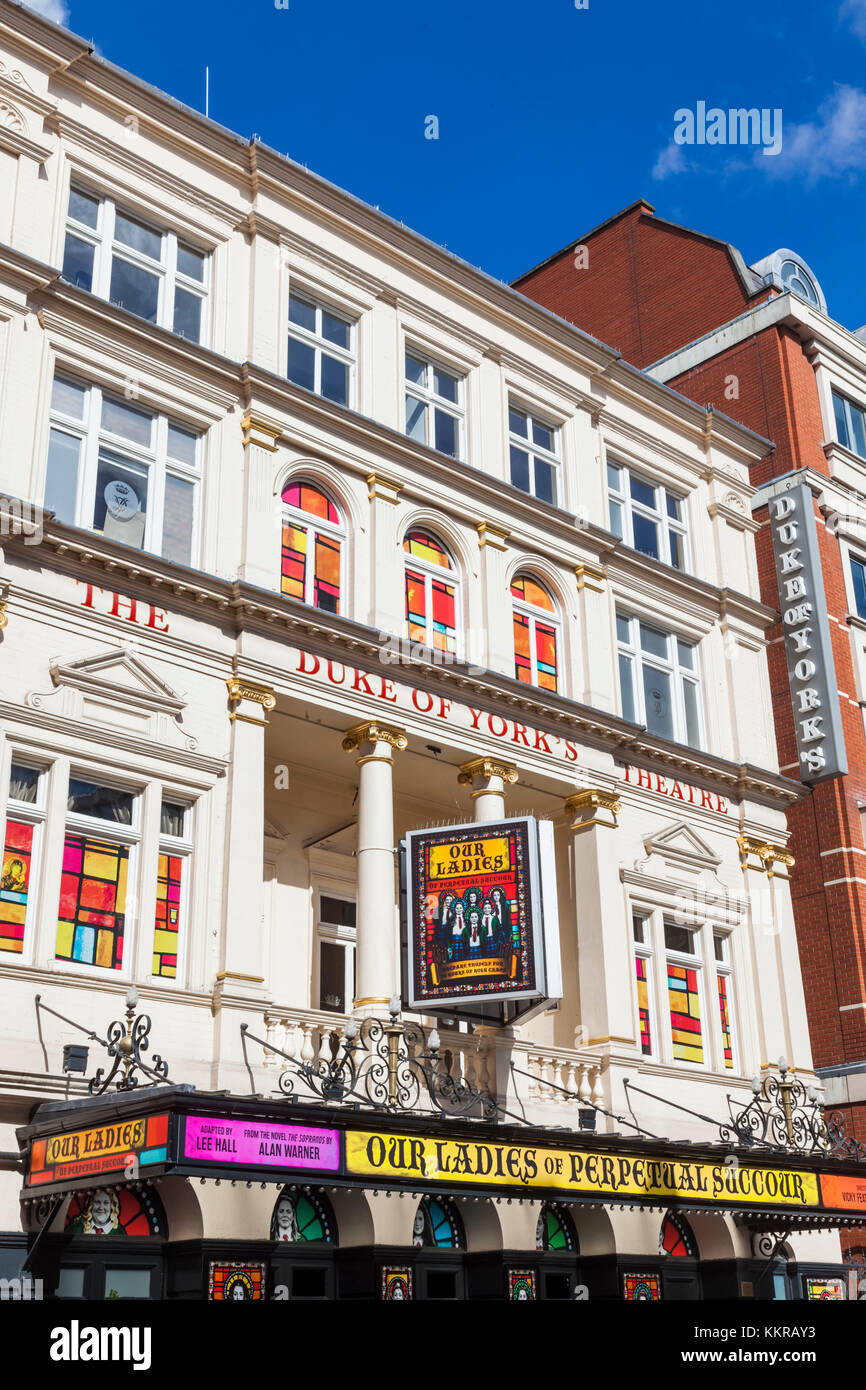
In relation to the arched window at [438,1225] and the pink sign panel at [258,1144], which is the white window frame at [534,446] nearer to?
the arched window at [438,1225]

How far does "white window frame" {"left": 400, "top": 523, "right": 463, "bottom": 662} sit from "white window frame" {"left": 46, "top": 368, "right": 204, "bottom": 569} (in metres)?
3.75

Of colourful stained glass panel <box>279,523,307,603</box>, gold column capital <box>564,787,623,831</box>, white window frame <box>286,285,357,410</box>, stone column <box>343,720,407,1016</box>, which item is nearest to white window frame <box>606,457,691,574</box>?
gold column capital <box>564,787,623,831</box>

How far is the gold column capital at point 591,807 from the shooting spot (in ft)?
79.0

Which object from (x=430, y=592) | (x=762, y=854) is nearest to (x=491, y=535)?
(x=430, y=592)

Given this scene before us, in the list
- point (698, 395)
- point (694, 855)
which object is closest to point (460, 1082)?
point (694, 855)

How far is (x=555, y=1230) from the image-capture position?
21.0m

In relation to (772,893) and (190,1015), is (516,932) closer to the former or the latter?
(190,1015)

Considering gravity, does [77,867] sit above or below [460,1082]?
above

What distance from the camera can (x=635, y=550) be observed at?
89.8 ft

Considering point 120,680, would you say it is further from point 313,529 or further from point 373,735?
point 313,529

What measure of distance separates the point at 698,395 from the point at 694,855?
1418 cm

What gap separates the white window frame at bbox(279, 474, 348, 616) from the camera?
21.8m

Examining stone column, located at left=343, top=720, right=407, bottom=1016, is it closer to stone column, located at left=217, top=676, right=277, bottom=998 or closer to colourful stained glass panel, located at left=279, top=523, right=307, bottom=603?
stone column, located at left=217, top=676, right=277, bottom=998

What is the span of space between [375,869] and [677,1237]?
810 centimetres
